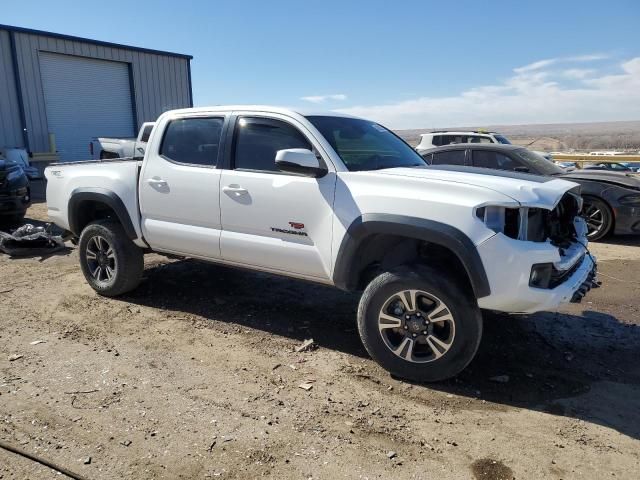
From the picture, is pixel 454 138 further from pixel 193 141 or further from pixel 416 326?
pixel 416 326

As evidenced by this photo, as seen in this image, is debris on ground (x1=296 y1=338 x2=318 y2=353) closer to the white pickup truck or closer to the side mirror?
the white pickup truck

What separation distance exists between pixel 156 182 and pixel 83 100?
18.6 meters

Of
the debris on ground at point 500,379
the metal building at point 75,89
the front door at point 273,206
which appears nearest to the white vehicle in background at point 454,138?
the front door at point 273,206

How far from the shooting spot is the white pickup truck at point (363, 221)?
3301mm

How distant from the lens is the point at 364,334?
373 cm

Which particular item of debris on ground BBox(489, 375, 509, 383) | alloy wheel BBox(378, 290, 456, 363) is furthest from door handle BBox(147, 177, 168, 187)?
debris on ground BBox(489, 375, 509, 383)

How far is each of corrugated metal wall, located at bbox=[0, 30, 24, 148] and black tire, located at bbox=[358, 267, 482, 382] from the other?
1867 centimetres

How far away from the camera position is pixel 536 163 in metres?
8.38

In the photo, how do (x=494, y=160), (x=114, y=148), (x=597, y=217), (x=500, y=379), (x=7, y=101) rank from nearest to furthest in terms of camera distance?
(x=500, y=379) < (x=597, y=217) < (x=494, y=160) < (x=114, y=148) < (x=7, y=101)

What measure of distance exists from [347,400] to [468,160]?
20.9 feet

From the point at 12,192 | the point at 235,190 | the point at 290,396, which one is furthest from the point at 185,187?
the point at 12,192

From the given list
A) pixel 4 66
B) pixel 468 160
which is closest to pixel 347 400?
pixel 468 160

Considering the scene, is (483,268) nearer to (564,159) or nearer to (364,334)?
(364,334)

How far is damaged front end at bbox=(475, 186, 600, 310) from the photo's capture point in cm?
327
